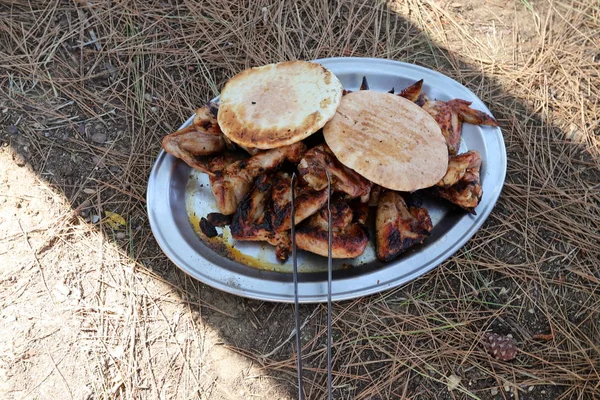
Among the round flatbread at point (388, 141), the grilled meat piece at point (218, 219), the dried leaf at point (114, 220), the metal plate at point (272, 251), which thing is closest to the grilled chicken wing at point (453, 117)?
the metal plate at point (272, 251)

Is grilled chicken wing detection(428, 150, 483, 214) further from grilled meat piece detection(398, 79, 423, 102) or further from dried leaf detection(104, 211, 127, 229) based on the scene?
dried leaf detection(104, 211, 127, 229)

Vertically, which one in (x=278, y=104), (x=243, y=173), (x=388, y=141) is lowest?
(x=243, y=173)

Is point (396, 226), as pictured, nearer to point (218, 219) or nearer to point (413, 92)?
point (413, 92)

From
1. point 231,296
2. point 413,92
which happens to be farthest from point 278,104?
point 231,296

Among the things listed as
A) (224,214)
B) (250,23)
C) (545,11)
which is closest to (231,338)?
(224,214)

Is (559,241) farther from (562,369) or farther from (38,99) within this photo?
(38,99)
